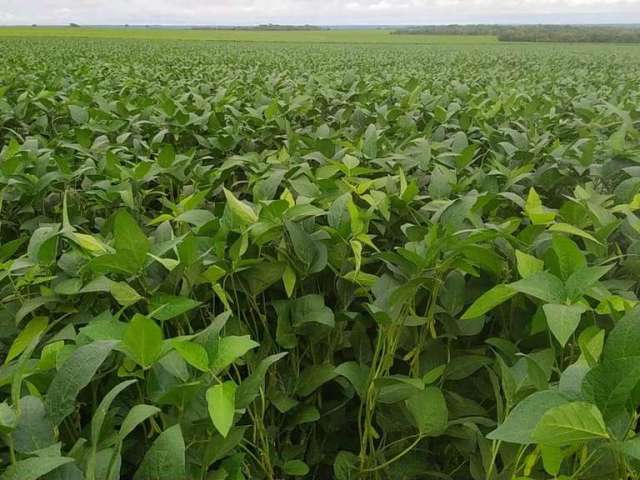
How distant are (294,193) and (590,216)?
3.16 feet

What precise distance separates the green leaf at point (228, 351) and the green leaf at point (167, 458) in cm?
14

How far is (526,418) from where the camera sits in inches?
33.0

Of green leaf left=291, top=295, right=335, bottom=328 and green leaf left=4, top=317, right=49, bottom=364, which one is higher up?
green leaf left=4, top=317, right=49, bottom=364

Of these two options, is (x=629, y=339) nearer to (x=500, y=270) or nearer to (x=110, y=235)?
(x=500, y=270)

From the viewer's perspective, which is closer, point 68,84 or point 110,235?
point 110,235

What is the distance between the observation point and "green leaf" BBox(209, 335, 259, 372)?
1004 mm

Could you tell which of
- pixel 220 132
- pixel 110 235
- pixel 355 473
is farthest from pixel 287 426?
pixel 220 132

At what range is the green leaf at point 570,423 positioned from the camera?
2.46 feet

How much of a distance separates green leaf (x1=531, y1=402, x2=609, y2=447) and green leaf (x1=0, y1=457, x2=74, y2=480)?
64 cm

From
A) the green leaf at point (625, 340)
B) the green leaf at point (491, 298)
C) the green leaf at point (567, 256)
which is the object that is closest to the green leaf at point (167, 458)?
the green leaf at point (491, 298)

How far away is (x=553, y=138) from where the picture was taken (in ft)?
9.84

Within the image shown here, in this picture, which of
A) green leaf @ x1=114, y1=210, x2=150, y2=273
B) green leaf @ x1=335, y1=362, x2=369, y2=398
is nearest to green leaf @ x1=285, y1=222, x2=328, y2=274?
green leaf @ x1=335, y1=362, x2=369, y2=398

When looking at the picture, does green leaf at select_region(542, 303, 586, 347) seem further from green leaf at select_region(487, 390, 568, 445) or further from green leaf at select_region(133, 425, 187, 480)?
green leaf at select_region(133, 425, 187, 480)

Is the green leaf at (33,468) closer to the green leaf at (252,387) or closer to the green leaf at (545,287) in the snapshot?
the green leaf at (252,387)
